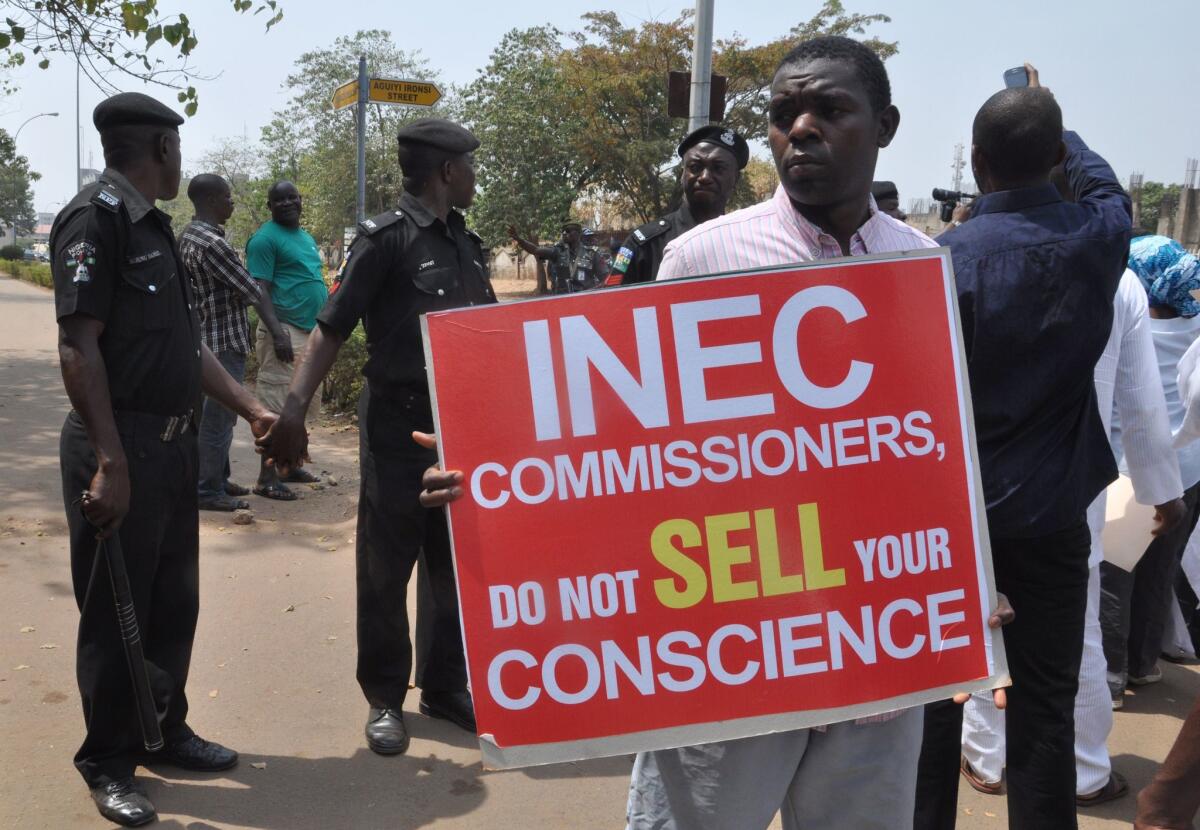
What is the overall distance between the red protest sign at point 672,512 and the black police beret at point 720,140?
262cm

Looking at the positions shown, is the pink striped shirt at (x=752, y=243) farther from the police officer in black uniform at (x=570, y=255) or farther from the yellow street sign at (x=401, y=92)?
the police officer in black uniform at (x=570, y=255)

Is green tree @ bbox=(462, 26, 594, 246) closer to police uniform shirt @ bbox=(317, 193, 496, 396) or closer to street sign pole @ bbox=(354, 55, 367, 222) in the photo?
street sign pole @ bbox=(354, 55, 367, 222)

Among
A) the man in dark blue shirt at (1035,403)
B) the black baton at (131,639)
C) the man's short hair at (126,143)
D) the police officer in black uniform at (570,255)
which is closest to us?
the man in dark blue shirt at (1035,403)

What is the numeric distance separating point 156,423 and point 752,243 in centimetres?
207

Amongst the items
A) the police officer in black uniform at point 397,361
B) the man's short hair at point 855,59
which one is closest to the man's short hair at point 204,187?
the police officer in black uniform at point 397,361

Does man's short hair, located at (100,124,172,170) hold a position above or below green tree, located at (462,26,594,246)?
below

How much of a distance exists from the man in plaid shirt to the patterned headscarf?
4.73 m

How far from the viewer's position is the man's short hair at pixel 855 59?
203 centimetres

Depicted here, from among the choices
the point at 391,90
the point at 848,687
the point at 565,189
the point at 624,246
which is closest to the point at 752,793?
the point at 848,687

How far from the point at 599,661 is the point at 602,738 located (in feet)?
0.44

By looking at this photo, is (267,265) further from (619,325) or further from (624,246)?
(619,325)

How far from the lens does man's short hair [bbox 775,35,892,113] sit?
6.66 ft

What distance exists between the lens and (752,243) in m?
2.03

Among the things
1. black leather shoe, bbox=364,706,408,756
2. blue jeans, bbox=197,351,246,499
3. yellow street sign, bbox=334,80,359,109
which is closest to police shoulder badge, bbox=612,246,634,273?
black leather shoe, bbox=364,706,408,756
